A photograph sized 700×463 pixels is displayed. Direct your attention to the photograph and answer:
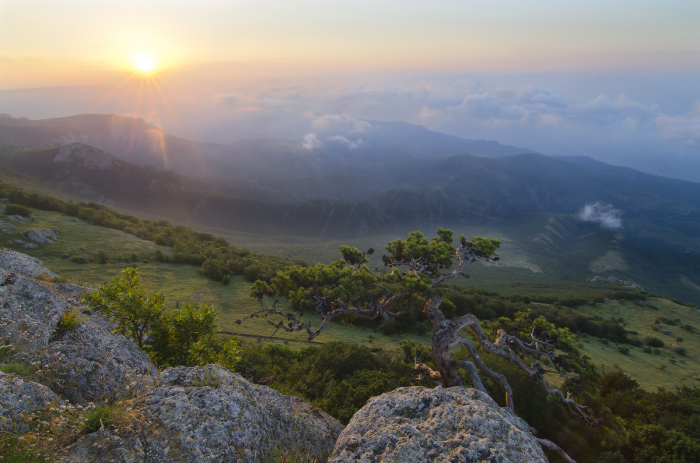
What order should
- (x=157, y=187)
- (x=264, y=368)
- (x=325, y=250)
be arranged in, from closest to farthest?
(x=264, y=368)
(x=325, y=250)
(x=157, y=187)

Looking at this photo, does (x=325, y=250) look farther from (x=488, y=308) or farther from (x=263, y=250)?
(x=488, y=308)

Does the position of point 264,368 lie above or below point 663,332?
above

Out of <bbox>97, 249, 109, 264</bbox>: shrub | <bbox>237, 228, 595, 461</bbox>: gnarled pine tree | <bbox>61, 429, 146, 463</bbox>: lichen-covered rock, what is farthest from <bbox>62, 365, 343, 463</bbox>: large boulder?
<bbox>97, 249, 109, 264</bbox>: shrub

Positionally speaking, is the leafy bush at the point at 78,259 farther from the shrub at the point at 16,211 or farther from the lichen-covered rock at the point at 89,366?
the lichen-covered rock at the point at 89,366

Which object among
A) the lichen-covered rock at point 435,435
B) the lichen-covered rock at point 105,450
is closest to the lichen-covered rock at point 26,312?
the lichen-covered rock at point 105,450

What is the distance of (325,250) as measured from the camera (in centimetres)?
15212

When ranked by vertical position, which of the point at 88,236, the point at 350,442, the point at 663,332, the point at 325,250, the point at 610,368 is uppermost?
the point at 350,442

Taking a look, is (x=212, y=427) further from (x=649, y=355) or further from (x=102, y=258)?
(x=649, y=355)

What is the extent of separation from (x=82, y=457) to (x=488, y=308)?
127ft

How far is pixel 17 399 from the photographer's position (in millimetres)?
4730

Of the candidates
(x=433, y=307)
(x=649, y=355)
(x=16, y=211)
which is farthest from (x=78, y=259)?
(x=649, y=355)

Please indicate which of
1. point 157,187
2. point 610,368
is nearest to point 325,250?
point 157,187

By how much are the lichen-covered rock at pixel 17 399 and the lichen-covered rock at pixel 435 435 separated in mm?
4916

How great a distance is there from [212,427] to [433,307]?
337 inches
